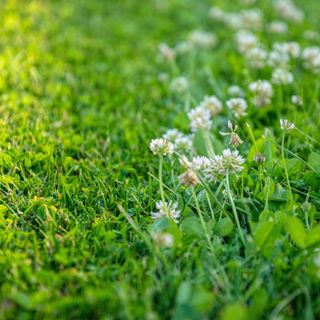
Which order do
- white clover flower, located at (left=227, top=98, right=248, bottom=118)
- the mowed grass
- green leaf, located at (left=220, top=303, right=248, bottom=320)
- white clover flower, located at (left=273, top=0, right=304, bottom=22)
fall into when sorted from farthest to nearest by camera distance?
white clover flower, located at (left=273, top=0, right=304, bottom=22) < white clover flower, located at (left=227, top=98, right=248, bottom=118) < the mowed grass < green leaf, located at (left=220, top=303, right=248, bottom=320)

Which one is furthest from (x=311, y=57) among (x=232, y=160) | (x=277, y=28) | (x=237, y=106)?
Answer: (x=232, y=160)

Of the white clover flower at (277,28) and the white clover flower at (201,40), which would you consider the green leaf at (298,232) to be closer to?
the white clover flower at (201,40)

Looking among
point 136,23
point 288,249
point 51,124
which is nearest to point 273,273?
point 288,249

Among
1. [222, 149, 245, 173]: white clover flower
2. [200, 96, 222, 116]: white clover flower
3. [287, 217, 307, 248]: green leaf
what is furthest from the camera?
[200, 96, 222, 116]: white clover flower

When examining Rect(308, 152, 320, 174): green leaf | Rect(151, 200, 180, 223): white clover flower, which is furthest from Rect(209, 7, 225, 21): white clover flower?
Rect(151, 200, 180, 223): white clover flower

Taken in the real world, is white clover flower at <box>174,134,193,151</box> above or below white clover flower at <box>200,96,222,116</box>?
above

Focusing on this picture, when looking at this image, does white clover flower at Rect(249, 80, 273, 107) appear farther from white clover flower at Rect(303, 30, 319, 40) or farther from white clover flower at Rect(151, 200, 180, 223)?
white clover flower at Rect(303, 30, 319, 40)

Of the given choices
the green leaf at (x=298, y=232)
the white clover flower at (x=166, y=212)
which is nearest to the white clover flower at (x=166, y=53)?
the white clover flower at (x=166, y=212)
